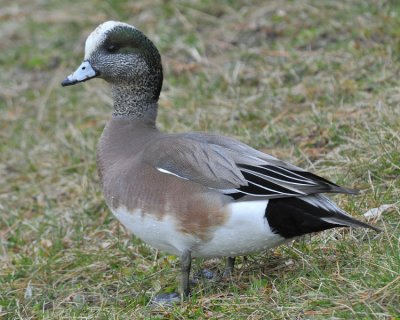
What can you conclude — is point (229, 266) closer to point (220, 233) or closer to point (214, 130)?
point (220, 233)

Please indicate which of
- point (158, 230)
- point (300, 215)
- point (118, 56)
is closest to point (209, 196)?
point (158, 230)

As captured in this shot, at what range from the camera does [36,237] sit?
16.2 feet

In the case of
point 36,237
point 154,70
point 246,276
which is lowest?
point 36,237

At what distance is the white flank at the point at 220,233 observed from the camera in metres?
3.40

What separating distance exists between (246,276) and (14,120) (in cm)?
364

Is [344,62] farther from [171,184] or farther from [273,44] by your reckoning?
[171,184]

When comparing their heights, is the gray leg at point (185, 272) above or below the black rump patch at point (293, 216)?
below

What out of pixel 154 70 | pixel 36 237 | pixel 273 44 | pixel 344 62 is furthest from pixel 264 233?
pixel 273 44

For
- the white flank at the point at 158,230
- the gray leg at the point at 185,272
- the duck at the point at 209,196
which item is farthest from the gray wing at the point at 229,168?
the gray leg at the point at 185,272

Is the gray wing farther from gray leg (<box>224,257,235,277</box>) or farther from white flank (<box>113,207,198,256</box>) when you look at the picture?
gray leg (<box>224,257,235,277</box>)

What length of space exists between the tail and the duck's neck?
104 cm

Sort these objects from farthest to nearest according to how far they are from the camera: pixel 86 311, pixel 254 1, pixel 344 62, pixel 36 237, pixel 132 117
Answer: pixel 254 1 < pixel 344 62 < pixel 36 237 < pixel 132 117 < pixel 86 311

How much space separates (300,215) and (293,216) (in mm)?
31

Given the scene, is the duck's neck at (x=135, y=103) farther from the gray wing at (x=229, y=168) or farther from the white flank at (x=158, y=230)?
the white flank at (x=158, y=230)
